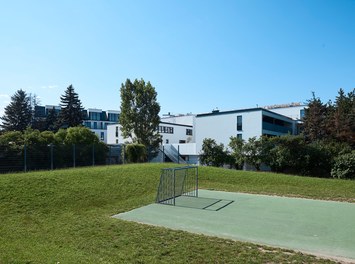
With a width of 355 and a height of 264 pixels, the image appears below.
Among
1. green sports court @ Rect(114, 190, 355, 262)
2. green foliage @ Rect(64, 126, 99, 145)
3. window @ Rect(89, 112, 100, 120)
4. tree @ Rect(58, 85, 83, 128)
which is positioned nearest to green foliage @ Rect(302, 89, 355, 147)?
green sports court @ Rect(114, 190, 355, 262)

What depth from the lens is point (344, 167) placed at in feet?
68.1

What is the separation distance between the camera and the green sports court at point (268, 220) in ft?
21.1

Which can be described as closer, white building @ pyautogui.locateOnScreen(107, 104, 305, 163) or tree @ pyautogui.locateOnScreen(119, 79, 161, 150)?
white building @ pyautogui.locateOnScreen(107, 104, 305, 163)

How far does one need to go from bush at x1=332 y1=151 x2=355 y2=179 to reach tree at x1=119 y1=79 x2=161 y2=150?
21.0 m

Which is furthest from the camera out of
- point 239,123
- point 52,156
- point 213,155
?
point 239,123

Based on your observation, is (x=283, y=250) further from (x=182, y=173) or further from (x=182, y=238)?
(x=182, y=173)

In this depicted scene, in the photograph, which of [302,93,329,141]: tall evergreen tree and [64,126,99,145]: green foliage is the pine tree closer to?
[64,126,99,145]: green foliage

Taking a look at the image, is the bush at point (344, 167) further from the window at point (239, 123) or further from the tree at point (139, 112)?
the tree at point (139, 112)

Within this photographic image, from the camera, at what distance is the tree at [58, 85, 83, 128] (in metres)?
52.7

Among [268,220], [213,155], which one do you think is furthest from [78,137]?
[268,220]

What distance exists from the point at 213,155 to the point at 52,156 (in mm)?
14597

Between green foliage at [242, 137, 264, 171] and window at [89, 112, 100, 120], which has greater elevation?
window at [89, 112, 100, 120]

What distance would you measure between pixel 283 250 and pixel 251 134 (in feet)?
104

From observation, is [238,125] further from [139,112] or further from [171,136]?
[171,136]
